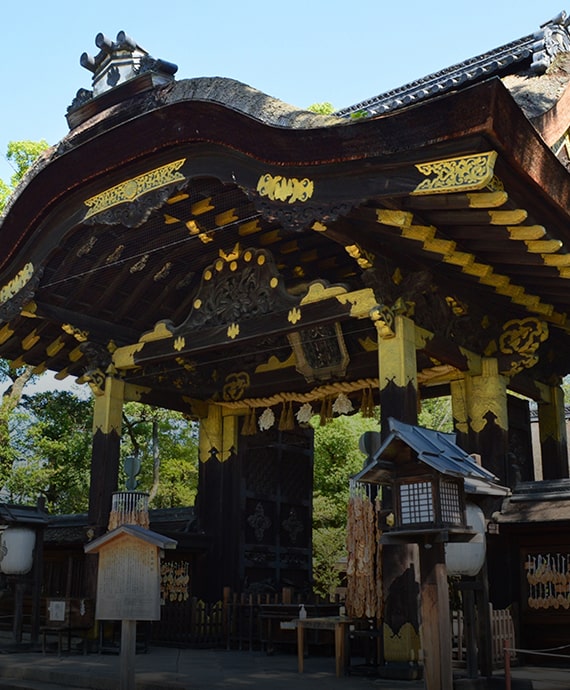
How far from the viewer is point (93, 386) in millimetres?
11148

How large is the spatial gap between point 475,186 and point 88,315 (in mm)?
6353

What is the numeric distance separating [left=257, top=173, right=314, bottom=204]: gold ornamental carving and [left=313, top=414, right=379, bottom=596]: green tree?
1334cm

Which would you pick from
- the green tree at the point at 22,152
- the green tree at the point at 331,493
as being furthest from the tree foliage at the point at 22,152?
the green tree at the point at 331,493

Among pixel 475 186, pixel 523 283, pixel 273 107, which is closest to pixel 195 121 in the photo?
pixel 273 107

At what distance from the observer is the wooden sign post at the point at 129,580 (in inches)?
257

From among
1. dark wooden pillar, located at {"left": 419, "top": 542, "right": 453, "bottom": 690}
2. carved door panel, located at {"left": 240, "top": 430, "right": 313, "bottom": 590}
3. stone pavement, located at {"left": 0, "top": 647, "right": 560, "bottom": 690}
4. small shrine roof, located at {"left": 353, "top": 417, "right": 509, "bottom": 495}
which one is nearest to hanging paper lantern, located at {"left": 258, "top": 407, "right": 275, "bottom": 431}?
carved door panel, located at {"left": 240, "top": 430, "right": 313, "bottom": 590}

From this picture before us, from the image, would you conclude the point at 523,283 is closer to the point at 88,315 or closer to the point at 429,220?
the point at 429,220

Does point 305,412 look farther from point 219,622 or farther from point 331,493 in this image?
point 331,493

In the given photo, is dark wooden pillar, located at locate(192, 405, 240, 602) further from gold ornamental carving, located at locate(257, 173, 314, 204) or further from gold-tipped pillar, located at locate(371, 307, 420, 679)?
gold ornamental carving, located at locate(257, 173, 314, 204)

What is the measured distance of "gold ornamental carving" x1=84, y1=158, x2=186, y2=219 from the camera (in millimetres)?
8523

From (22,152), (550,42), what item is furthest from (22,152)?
(550,42)

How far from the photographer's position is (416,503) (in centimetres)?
586

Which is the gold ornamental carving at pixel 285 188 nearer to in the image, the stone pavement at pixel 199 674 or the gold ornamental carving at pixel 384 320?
the gold ornamental carving at pixel 384 320

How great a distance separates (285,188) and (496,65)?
13.5 feet
